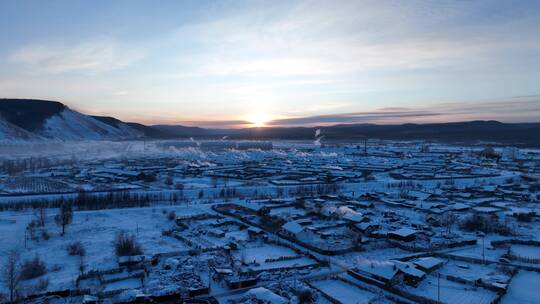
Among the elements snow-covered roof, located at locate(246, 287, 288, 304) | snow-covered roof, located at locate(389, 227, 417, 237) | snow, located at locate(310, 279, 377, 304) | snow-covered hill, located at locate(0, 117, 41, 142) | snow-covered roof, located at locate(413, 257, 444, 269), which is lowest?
snow, located at locate(310, 279, 377, 304)

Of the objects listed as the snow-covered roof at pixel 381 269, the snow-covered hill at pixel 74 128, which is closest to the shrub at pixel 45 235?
the snow-covered roof at pixel 381 269

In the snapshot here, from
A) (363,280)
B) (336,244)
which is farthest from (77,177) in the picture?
(363,280)

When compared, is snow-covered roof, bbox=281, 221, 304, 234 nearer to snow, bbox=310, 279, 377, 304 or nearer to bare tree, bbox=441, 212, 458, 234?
snow, bbox=310, 279, 377, 304

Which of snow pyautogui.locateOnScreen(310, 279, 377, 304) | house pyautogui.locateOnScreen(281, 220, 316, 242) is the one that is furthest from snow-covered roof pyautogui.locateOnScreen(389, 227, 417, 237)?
snow pyautogui.locateOnScreen(310, 279, 377, 304)

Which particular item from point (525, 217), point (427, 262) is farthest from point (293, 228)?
point (525, 217)

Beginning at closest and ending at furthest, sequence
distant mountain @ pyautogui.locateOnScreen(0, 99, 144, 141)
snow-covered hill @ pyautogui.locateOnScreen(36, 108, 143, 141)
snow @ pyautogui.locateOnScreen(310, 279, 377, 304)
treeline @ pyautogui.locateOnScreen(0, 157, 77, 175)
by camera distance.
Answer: snow @ pyautogui.locateOnScreen(310, 279, 377, 304) → treeline @ pyautogui.locateOnScreen(0, 157, 77, 175) → distant mountain @ pyautogui.locateOnScreen(0, 99, 144, 141) → snow-covered hill @ pyautogui.locateOnScreen(36, 108, 143, 141)

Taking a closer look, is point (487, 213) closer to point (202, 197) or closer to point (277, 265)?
point (277, 265)
